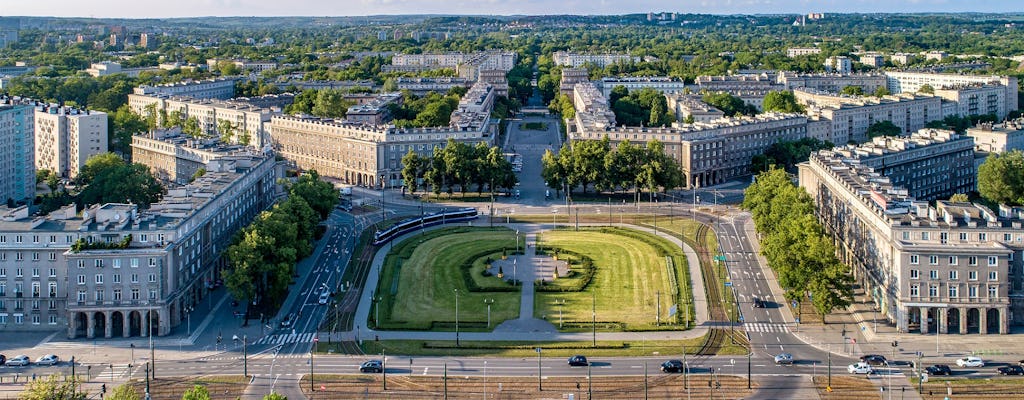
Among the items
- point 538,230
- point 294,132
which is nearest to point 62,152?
point 294,132

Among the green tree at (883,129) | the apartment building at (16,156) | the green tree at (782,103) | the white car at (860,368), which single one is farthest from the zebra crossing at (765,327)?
the green tree at (782,103)

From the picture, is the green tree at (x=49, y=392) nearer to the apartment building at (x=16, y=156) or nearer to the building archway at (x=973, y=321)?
the building archway at (x=973, y=321)

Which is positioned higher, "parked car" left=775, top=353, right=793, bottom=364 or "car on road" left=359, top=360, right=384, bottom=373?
"parked car" left=775, top=353, right=793, bottom=364

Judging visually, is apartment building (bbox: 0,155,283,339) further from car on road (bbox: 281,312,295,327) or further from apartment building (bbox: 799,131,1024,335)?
apartment building (bbox: 799,131,1024,335)

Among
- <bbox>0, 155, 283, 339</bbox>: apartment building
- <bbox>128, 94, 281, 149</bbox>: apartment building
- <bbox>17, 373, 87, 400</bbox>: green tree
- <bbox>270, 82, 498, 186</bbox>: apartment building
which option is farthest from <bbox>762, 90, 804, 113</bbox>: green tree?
<bbox>17, 373, 87, 400</bbox>: green tree

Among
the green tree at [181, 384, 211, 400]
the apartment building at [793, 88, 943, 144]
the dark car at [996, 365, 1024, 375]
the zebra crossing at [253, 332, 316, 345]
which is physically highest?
the apartment building at [793, 88, 943, 144]

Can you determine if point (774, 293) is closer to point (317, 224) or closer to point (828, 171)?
point (828, 171)

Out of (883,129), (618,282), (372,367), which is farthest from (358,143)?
(883,129)
